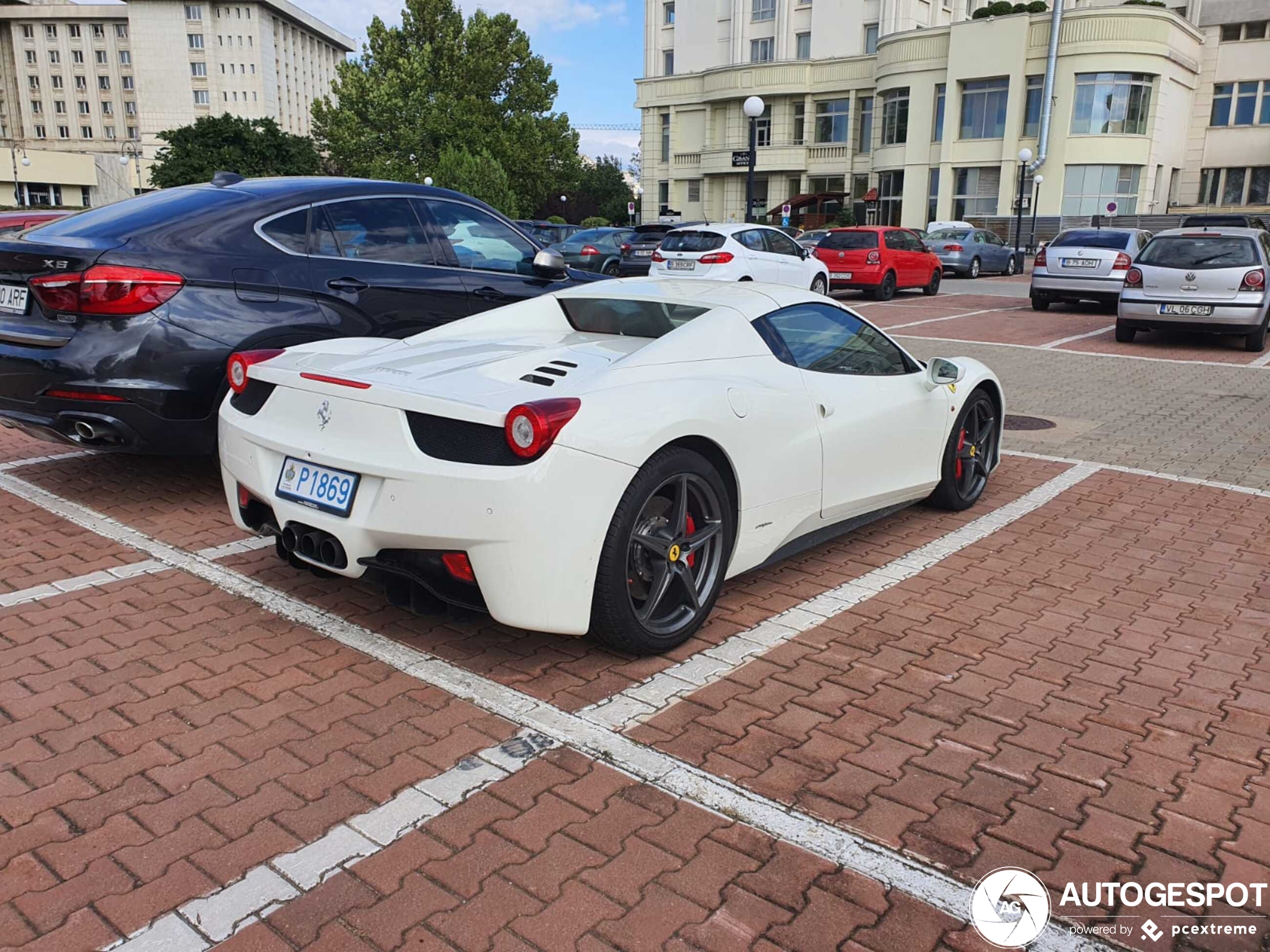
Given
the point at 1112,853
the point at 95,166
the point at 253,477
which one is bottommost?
the point at 1112,853

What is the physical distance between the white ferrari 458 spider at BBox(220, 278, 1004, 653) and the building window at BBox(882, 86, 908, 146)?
5002 cm

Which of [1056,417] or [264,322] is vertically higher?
[264,322]

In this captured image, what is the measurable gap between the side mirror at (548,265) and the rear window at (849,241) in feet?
50.9

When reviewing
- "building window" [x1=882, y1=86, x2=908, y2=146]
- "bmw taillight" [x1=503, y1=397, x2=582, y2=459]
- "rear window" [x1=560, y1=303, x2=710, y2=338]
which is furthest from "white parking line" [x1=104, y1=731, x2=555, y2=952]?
"building window" [x1=882, y1=86, x2=908, y2=146]

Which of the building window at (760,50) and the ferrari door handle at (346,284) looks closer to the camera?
the ferrari door handle at (346,284)

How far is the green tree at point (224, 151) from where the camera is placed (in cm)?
6303

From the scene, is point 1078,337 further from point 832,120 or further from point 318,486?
point 832,120

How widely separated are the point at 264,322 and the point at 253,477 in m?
1.79

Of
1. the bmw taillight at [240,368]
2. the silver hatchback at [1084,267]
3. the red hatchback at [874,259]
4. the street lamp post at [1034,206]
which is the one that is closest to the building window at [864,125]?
the street lamp post at [1034,206]

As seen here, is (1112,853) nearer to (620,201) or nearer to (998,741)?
(998,741)

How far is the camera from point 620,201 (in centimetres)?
8325

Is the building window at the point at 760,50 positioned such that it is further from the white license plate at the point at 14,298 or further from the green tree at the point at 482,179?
the white license plate at the point at 14,298

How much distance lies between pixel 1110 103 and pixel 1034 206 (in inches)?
250

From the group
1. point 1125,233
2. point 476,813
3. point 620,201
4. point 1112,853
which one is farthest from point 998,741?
point 620,201
